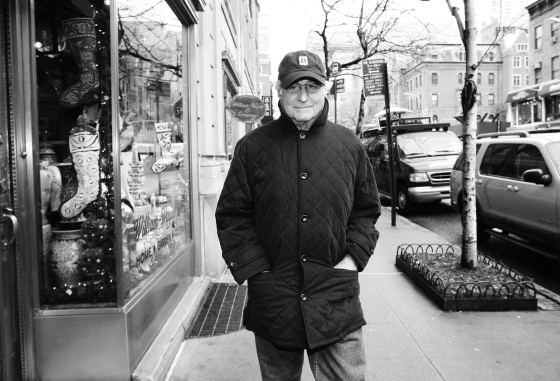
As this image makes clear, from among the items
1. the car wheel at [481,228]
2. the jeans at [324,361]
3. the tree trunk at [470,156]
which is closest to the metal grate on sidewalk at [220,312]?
the jeans at [324,361]

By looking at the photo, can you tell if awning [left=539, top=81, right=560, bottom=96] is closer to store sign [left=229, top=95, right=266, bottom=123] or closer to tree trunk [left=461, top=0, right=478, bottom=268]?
store sign [left=229, top=95, right=266, bottom=123]

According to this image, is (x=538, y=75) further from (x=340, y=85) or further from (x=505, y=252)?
(x=505, y=252)

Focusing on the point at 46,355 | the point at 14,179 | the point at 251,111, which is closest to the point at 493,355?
the point at 46,355

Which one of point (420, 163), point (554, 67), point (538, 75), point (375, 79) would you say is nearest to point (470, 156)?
point (375, 79)

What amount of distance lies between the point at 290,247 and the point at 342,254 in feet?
0.90

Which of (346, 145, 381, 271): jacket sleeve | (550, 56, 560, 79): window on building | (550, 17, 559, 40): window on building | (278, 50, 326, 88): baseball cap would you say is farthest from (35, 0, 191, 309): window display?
(550, 17, 559, 40): window on building

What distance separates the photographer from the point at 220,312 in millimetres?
4918

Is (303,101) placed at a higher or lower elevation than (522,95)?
lower

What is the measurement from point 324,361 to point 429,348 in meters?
2.10

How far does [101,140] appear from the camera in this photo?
339cm

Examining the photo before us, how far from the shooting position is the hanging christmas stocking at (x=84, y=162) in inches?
134

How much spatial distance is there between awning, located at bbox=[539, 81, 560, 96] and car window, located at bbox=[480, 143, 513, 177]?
29.1 meters

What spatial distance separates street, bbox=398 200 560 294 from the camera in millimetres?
6438

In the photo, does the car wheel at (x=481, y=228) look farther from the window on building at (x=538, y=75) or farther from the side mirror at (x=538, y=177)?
the window on building at (x=538, y=75)
